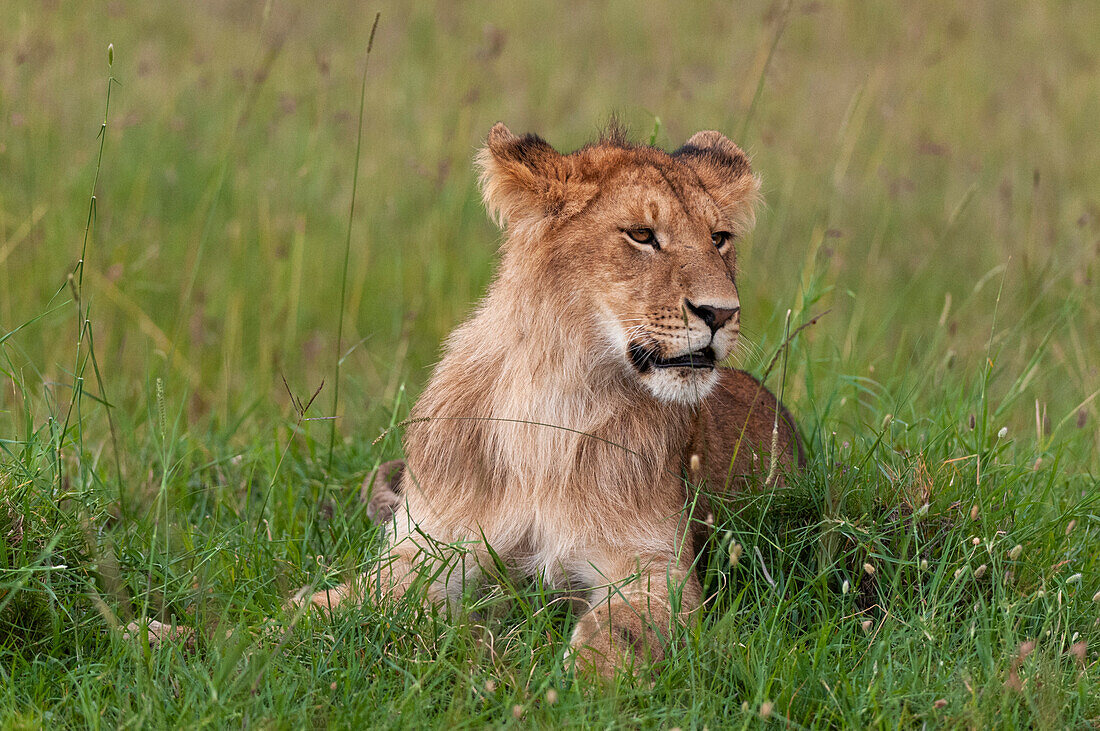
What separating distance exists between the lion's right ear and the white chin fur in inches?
23.3

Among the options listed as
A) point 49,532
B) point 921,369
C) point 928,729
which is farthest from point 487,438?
point 921,369

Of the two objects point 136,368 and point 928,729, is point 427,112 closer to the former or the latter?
point 136,368

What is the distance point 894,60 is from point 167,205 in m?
6.70

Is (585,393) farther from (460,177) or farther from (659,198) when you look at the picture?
(460,177)

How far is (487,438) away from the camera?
361 centimetres

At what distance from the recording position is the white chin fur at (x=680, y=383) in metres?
3.27

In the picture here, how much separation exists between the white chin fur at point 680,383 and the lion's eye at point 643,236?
395mm

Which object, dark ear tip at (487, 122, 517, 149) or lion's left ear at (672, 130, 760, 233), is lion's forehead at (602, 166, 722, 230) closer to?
lion's left ear at (672, 130, 760, 233)

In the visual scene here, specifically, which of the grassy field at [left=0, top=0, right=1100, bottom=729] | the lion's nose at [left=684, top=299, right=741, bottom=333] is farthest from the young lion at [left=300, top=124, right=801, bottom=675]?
the grassy field at [left=0, top=0, right=1100, bottom=729]

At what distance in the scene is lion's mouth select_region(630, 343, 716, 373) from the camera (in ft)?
10.7

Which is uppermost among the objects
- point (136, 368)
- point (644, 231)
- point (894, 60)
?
point (894, 60)

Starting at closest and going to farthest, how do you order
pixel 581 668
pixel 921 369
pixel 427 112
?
pixel 581 668 < pixel 921 369 < pixel 427 112

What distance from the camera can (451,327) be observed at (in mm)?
6594

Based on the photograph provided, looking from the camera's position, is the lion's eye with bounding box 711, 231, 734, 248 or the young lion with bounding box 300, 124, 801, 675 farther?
the lion's eye with bounding box 711, 231, 734, 248
